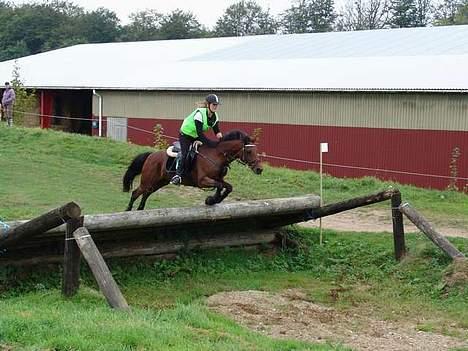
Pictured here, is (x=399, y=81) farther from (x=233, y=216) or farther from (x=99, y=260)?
(x=99, y=260)

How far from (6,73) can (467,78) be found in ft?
89.1

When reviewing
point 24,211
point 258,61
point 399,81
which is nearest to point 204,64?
point 258,61

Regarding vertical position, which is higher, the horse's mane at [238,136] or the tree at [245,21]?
the tree at [245,21]

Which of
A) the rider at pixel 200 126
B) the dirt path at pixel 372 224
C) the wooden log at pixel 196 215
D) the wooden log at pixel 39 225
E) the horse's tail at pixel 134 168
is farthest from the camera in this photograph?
the dirt path at pixel 372 224

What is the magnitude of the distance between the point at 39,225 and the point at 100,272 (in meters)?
0.97

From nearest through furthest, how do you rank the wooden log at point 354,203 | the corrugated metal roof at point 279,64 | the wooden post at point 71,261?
the wooden post at point 71,261 → the wooden log at point 354,203 → the corrugated metal roof at point 279,64

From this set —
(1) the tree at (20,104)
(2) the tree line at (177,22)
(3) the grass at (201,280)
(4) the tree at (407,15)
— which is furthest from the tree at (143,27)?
(3) the grass at (201,280)

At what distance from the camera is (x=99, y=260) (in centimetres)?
871

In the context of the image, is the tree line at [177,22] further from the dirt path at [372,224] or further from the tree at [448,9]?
the dirt path at [372,224]

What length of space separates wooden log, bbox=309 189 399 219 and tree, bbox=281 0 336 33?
2881 inches

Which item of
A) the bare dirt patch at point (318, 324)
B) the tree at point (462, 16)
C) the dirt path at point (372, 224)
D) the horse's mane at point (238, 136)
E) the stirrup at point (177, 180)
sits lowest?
the bare dirt patch at point (318, 324)

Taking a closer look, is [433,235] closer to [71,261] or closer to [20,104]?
[71,261]

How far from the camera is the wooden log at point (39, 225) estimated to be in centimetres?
877

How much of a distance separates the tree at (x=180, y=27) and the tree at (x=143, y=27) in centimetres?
90
